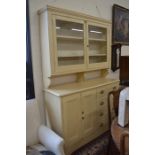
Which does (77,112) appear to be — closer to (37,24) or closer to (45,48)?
(45,48)

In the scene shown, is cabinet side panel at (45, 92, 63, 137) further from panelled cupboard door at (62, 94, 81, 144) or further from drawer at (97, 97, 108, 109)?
drawer at (97, 97, 108, 109)

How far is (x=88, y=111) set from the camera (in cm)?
214

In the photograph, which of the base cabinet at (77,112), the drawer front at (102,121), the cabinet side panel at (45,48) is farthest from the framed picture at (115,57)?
the cabinet side panel at (45,48)

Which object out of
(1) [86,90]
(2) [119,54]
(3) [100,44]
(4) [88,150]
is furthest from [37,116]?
(2) [119,54]

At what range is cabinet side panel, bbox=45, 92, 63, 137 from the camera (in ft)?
5.98

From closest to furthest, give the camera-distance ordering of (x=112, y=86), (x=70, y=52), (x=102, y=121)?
(x=70, y=52)
(x=102, y=121)
(x=112, y=86)

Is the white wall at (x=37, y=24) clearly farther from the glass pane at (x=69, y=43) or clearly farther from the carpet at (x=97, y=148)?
the carpet at (x=97, y=148)

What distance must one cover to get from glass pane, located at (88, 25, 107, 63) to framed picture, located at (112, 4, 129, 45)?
15.9 inches

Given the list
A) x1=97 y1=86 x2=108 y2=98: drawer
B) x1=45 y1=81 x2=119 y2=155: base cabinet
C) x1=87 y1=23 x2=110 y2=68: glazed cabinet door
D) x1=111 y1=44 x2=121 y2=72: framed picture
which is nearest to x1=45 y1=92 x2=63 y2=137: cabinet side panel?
x1=45 y1=81 x2=119 y2=155: base cabinet

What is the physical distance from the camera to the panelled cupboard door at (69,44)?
1.96 m

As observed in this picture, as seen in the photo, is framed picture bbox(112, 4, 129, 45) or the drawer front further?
framed picture bbox(112, 4, 129, 45)

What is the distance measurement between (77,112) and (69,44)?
92cm

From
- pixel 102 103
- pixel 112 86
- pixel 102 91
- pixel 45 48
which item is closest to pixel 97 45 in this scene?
pixel 112 86
